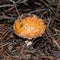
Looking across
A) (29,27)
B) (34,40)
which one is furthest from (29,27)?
(34,40)

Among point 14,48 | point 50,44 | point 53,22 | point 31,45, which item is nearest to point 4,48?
point 14,48

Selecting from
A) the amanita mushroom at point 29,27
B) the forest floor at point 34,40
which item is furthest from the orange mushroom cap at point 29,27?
the forest floor at point 34,40

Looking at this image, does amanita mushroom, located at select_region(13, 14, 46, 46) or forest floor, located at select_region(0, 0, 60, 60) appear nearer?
amanita mushroom, located at select_region(13, 14, 46, 46)

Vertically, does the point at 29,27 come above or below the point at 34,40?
above

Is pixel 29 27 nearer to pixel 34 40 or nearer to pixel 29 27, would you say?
pixel 29 27

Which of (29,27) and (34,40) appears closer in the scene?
(29,27)

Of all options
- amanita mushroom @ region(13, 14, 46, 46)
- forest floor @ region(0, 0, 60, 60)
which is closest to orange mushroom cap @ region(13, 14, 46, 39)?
amanita mushroom @ region(13, 14, 46, 46)

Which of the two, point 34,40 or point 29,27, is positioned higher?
point 29,27

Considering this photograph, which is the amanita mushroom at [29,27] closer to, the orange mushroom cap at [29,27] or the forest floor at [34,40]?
the orange mushroom cap at [29,27]

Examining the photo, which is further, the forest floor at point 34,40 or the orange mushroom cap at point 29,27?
the forest floor at point 34,40

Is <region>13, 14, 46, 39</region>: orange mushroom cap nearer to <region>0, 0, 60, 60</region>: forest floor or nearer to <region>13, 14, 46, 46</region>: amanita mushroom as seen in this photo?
<region>13, 14, 46, 46</region>: amanita mushroom

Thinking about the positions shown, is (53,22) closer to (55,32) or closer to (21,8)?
(55,32)
